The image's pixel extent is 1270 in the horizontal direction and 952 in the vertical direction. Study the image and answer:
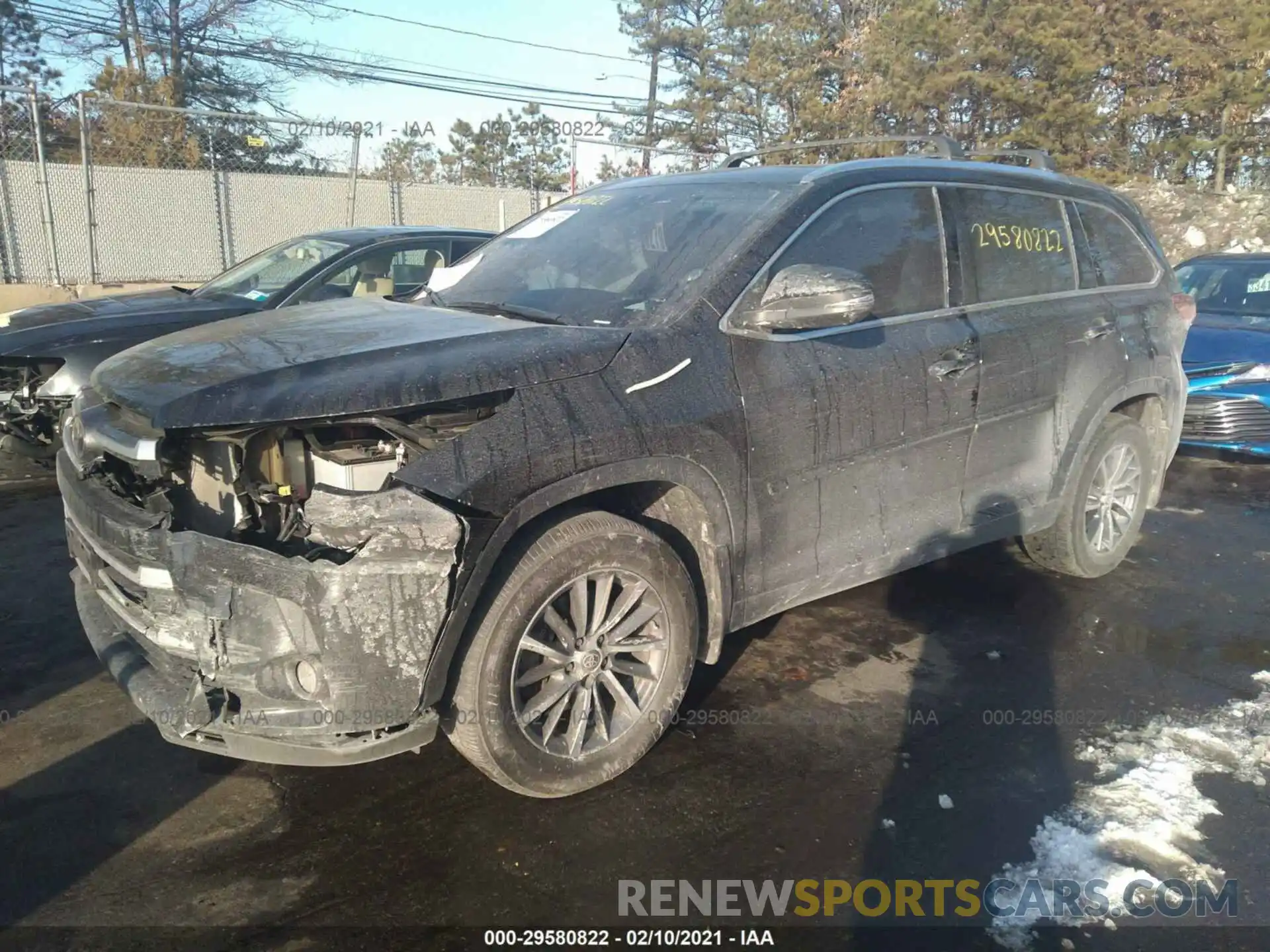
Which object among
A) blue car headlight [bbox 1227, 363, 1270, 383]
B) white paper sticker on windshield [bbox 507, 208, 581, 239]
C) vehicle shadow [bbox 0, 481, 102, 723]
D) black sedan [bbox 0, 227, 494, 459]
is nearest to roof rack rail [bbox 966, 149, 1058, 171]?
white paper sticker on windshield [bbox 507, 208, 581, 239]

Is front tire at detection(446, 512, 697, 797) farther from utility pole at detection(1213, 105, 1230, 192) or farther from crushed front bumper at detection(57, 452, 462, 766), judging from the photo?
utility pole at detection(1213, 105, 1230, 192)

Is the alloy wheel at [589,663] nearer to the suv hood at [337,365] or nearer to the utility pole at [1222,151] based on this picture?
the suv hood at [337,365]

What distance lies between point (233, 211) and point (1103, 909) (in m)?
15.1

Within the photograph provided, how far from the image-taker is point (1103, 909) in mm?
2650

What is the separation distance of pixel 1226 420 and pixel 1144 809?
537 centimetres

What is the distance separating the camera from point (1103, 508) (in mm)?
4988

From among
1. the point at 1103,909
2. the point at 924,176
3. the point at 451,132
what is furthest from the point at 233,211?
the point at 451,132

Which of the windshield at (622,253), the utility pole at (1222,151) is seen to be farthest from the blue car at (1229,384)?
the utility pole at (1222,151)

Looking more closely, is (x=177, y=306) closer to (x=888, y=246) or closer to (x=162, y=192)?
(x=888, y=246)

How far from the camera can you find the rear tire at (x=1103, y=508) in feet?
15.7

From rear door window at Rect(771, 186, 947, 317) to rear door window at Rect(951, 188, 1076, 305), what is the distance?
20 centimetres

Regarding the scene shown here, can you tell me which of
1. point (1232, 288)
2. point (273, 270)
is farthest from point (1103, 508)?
point (273, 270)

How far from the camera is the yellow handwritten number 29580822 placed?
13.6ft

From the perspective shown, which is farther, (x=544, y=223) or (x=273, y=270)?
(x=273, y=270)
